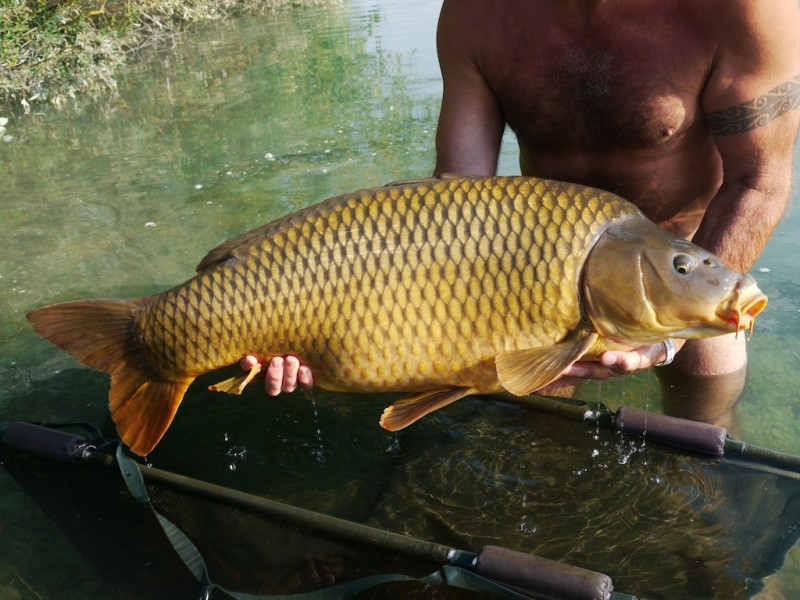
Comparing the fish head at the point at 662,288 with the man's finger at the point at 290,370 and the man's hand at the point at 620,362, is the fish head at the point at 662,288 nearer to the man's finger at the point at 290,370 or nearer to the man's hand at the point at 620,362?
the man's hand at the point at 620,362

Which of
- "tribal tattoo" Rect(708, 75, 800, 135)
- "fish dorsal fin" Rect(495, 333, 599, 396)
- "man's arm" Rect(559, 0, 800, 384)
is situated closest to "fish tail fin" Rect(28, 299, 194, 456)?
"fish dorsal fin" Rect(495, 333, 599, 396)

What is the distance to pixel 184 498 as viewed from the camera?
1.59 metres

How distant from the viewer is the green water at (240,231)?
1642 mm

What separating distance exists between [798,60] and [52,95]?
631 cm

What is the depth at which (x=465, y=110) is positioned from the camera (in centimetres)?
220

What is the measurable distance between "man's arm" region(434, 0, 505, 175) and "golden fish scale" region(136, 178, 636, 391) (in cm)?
72

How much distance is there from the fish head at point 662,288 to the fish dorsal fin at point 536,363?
2.2 inches

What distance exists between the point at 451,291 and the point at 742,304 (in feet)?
1.68

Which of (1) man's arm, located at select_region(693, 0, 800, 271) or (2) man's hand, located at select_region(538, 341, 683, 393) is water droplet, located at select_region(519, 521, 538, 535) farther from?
(1) man's arm, located at select_region(693, 0, 800, 271)

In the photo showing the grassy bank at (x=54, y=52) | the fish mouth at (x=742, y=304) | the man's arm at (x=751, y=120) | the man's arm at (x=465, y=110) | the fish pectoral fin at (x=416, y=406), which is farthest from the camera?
the grassy bank at (x=54, y=52)

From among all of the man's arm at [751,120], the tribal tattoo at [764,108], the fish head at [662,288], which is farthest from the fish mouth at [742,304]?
the tribal tattoo at [764,108]

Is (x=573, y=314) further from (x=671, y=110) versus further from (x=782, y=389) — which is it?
(x=782, y=389)

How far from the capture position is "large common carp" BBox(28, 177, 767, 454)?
1.41m

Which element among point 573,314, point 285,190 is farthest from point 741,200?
point 285,190
